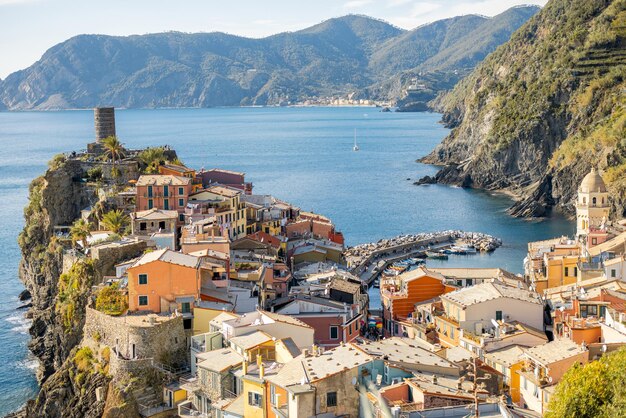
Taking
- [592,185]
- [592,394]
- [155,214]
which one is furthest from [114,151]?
[592,394]

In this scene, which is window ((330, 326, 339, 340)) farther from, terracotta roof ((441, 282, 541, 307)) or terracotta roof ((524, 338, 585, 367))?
terracotta roof ((524, 338, 585, 367))

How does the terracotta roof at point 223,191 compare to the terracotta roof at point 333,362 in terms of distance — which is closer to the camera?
the terracotta roof at point 333,362

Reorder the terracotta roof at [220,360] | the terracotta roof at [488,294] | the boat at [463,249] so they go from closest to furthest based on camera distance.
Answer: the terracotta roof at [220,360], the terracotta roof at [488,294], the boat at [463,249]

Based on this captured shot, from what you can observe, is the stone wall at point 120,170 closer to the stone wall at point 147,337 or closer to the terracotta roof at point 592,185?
the stone wall at point 147,337

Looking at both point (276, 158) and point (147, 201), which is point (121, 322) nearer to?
point (147, 201)

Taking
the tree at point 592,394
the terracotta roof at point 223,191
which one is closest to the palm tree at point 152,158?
the terracotta roof at point 223,191

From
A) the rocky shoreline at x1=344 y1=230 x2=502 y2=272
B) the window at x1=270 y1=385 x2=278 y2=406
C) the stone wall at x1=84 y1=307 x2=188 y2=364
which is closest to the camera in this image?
the window at x1=270 y1=385 x2=278 y2=406

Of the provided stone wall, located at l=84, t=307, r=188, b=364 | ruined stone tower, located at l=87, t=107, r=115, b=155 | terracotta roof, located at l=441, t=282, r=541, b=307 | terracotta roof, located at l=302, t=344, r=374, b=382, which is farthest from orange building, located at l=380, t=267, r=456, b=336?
ruined stone tower, located at l=87, t=107, r=115, b=155
